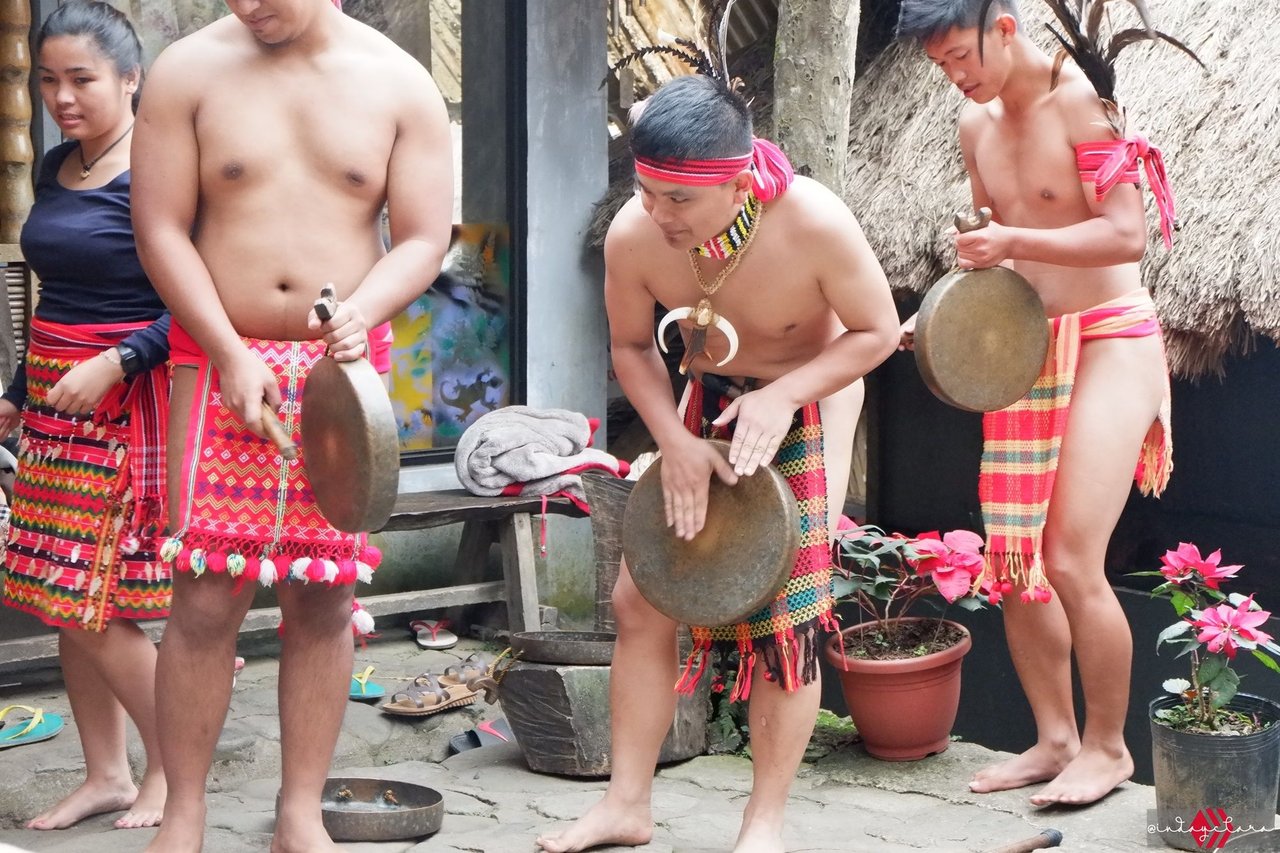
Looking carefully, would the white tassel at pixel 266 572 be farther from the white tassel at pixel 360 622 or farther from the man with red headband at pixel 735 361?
the man with red headband at pixel 735 361

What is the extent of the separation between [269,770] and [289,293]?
204 cm

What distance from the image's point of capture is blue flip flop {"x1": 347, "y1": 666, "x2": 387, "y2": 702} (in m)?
5.00

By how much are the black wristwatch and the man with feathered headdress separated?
1836 millimetres

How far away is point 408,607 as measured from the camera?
553 cm

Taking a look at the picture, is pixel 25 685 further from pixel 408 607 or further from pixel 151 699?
pixel 151 699

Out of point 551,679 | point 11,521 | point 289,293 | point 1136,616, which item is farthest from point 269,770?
point 1136,616

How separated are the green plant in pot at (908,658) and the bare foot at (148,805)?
178 cm

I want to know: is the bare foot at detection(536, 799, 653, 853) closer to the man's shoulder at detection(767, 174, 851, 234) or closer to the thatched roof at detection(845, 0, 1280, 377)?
the man's shoulder at detection(767, 174, 851, 234)

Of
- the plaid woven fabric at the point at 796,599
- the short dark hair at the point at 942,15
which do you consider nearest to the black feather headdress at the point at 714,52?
the short dark hair at the point at 942,15

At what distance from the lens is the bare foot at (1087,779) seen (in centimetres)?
356

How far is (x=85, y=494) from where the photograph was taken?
3350 millimetres

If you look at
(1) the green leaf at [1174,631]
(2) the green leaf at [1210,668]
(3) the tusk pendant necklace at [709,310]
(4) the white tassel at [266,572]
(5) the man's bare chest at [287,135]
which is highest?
(5) the man's bare chest at [287,135]

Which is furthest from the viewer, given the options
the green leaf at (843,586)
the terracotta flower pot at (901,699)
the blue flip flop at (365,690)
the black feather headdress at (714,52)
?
the blue flip flop at (365,690)

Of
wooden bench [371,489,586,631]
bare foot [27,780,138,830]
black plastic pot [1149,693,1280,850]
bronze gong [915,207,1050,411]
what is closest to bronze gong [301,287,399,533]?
bare foot [27,780,138,830]
